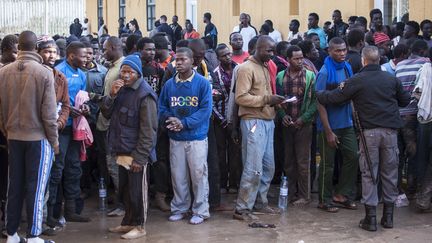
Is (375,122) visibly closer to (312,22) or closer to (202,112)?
(202,112)

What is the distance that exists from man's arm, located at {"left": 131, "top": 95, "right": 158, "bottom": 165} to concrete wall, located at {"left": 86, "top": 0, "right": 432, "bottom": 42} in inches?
298

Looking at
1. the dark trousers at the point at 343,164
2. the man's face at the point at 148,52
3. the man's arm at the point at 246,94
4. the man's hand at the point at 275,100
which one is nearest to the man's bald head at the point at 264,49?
the man's arm at the point at 246,94

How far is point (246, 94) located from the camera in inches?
305

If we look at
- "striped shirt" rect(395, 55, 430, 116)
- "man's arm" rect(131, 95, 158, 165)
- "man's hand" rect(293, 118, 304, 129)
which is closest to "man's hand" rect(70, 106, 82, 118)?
"man's arm" rect(131, 95, 158, 165)

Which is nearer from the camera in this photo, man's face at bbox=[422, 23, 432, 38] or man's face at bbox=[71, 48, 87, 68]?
man's face at bbox=[71, 48, 87, 68]

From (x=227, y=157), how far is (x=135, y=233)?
2.20 m

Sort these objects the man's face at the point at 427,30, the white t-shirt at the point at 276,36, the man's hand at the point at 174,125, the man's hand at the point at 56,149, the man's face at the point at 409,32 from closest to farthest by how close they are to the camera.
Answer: the man's hand at the point at 56,149 < the man's hand at the point at 174,125 < the man's face at the point at 409,32 < the man's face at the point at 427,30 < the white t-shirt at the point at 276,36

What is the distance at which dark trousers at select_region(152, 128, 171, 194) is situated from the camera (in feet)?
27.0

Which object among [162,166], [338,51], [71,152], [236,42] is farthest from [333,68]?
[71,152]

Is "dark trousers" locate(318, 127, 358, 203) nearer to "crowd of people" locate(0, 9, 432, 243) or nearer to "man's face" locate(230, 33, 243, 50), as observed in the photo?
"crowd of people" locate(0, 9, 432, 243)

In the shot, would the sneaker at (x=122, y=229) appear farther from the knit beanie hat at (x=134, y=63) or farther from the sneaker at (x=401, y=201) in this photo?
the sneaker at (x=401, y=201)

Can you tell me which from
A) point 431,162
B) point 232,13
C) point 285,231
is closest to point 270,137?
Result: point 285,231

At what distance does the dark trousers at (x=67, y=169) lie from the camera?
731 centimetres

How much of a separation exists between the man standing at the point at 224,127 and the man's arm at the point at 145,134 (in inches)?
→ 64.3
